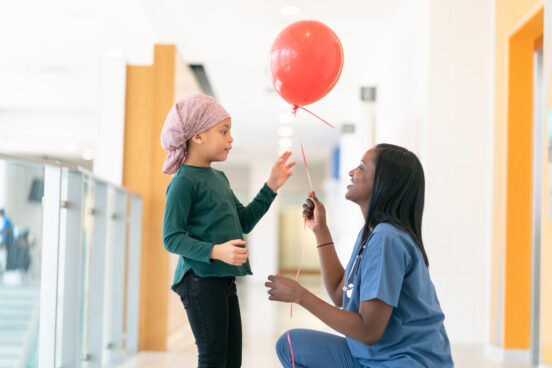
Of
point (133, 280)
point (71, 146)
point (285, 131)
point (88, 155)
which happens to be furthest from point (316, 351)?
point (88, 155)

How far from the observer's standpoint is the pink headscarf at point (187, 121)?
197cm

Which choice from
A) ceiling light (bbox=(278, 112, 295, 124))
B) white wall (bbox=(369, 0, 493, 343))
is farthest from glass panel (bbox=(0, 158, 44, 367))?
ceiling light (bbox=(278, 112, 295, 124))

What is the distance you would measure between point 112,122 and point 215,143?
91.5 inches

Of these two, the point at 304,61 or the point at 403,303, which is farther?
the point at 304,61

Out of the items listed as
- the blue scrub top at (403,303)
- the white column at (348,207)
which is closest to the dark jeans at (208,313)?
the blue scrub top at (403,303)

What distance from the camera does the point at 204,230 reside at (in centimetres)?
190

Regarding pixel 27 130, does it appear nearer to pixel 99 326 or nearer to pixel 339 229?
pixel 339 229

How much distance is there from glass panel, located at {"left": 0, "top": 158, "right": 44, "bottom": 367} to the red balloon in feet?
3.56

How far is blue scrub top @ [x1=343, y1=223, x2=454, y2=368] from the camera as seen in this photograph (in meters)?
1.52

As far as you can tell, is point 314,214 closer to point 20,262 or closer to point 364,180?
point 364,180

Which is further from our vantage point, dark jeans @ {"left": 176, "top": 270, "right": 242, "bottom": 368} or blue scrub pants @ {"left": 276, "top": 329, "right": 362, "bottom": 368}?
dark jeans @ {"left": 176, "top": 270, "right": 242, "bottom": 368}

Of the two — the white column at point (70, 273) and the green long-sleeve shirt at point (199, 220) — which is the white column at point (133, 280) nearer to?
the white column at point (70, 273)

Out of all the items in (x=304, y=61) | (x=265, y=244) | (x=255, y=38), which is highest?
(x=255, y=38)

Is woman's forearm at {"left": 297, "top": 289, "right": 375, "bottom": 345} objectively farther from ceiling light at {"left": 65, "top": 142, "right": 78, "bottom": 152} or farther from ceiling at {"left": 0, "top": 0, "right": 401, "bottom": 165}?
ceiling light at {"left": 65, "top": 142, "right": 78, "bottom": 152}
